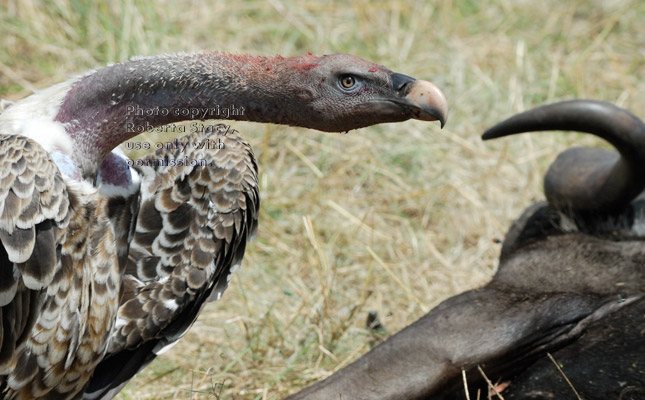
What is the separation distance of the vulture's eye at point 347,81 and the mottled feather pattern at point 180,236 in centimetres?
66

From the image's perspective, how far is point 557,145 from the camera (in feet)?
17.0

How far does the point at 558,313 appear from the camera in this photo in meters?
3.14

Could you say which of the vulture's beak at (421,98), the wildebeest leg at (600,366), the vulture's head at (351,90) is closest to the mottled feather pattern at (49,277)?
the vulture's head at (351,90)

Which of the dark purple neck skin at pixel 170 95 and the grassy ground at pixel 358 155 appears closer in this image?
the dark purple neck skin at pixel 170 95

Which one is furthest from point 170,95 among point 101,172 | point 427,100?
point 427,100

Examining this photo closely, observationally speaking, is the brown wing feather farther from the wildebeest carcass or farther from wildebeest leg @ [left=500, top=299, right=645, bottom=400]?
wildebeest leg @ [left=500, top=299, right=645, bottom=400]

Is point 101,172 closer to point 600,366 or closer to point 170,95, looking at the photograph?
point 170,95

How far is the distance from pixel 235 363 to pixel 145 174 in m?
1.00

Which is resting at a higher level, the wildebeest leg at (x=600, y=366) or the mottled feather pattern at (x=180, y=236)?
the mottled feather pattern at (x=180, y=236)

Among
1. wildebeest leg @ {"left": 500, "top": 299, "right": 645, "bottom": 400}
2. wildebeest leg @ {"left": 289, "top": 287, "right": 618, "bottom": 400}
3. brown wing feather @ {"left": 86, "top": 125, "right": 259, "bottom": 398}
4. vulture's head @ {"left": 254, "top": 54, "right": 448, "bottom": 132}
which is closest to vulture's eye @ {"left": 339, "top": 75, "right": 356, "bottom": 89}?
vulture's head @ {"left": 254, "top": 54, "right": 448, "bottom": 132}

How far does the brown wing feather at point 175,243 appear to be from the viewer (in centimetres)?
286

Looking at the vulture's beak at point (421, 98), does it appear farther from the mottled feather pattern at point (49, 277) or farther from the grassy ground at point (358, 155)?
the grassy ground at point (358, 155)

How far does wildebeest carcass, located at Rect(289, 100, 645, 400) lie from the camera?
2.98 meters

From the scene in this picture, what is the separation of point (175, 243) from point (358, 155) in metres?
2.23
